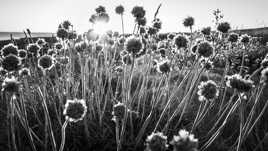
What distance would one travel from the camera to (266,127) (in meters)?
3.62

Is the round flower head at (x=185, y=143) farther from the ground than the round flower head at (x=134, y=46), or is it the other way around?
the round flower head at (x=134, y=46)

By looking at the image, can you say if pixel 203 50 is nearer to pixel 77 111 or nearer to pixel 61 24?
pixel 77 111

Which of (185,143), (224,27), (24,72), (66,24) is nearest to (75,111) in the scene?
(185,143)

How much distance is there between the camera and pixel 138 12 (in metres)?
3.34

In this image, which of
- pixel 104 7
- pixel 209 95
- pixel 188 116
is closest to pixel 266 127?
pixel 188 116

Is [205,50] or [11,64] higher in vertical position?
[205,50]

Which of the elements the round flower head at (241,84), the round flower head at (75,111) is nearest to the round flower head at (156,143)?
the round flower head at (75,111)

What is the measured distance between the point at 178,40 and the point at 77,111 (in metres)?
1.82

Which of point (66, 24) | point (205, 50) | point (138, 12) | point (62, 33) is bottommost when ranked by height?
point (205, 50)

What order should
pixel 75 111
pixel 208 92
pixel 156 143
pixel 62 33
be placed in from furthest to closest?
pixel 62 33
pixel 208 92
pixel 75 111
pixel 156 143

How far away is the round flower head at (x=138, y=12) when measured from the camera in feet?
10.9

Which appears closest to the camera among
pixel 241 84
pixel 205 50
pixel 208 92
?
pixel 241 84

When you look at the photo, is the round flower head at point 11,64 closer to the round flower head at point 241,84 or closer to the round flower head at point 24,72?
the round flower head at point 24,72

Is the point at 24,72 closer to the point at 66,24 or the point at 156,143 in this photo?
the point at 66,24
